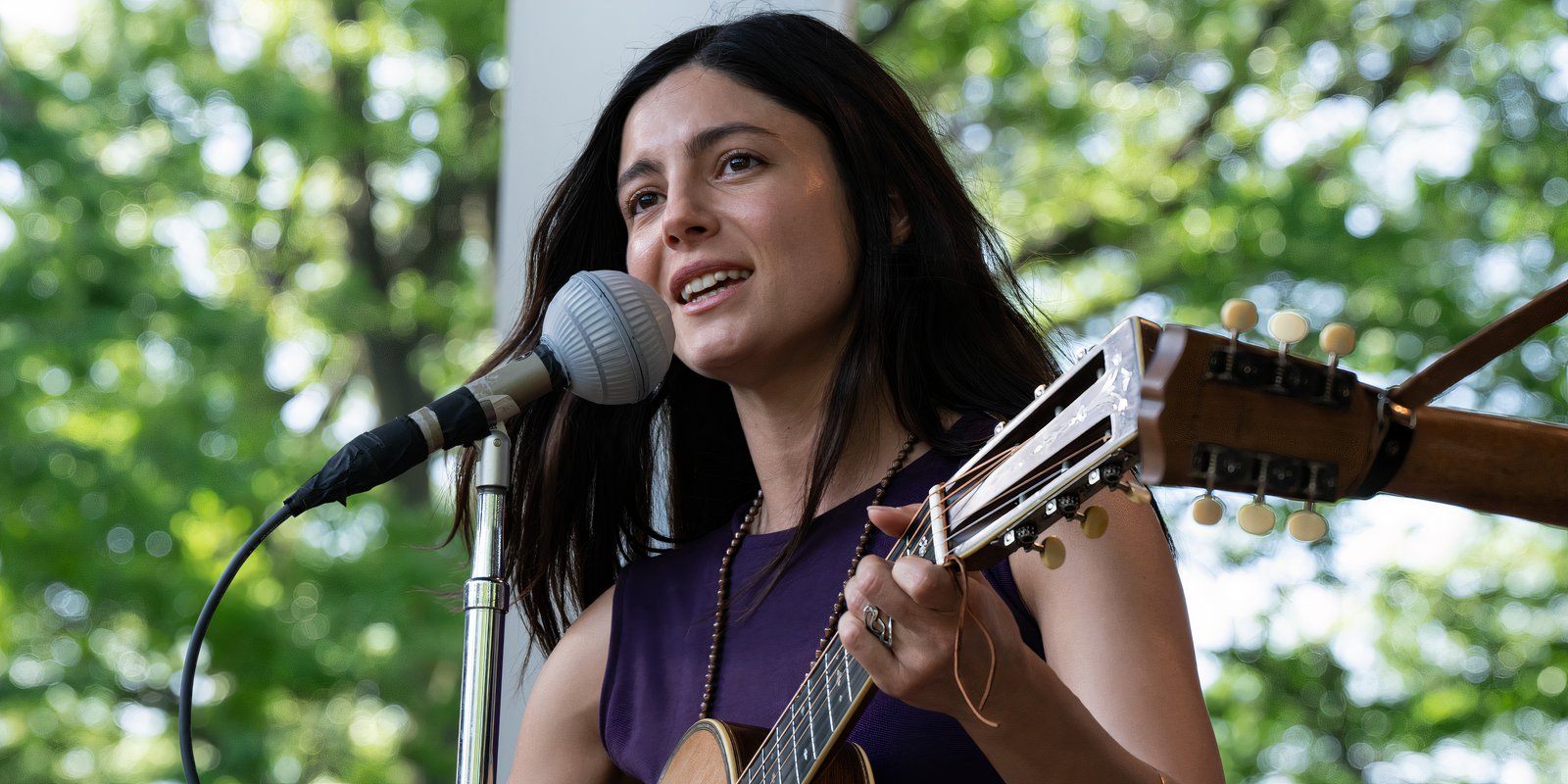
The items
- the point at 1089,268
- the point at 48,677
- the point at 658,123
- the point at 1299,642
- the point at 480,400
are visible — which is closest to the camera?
the point at 480,400

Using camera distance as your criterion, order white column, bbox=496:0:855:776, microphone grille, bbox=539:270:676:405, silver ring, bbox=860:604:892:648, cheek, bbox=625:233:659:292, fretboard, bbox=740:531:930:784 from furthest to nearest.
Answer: white column, bbox=496:0:855:776 < cheek, bbox=625:233:659:292 < microphone grille, bbox=539:270:676:405 < fretboard, bbox=740:531:930:784 < silver ring, bbox=860:604:892:648

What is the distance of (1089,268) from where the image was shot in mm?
9688

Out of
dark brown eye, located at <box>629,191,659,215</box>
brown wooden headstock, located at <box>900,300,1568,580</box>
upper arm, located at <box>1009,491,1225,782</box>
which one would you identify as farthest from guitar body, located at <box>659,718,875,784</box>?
dark brown eye, located at <box>629,191,659,215</box>

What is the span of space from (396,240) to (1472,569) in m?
7.76

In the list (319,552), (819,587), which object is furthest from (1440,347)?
(819,587)

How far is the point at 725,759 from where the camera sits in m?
2.05

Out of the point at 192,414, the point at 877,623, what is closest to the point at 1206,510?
the point at 877,623

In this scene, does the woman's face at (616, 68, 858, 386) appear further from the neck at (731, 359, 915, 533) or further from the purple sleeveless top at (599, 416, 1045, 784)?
the purple sleeveless top at (599, 416, 1045, 784)

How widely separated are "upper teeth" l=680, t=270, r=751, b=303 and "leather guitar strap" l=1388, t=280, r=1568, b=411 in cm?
134

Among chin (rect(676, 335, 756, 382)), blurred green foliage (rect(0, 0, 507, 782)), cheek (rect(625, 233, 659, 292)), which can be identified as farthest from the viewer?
blurred green foliage (rect(0, 0, 507, 782))

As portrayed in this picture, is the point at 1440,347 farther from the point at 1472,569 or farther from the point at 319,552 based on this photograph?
the point at 319,552

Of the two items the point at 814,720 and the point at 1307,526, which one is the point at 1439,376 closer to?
the point at 1307,526

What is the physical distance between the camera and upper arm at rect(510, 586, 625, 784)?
103 inches

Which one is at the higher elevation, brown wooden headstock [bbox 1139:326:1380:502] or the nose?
the nose
